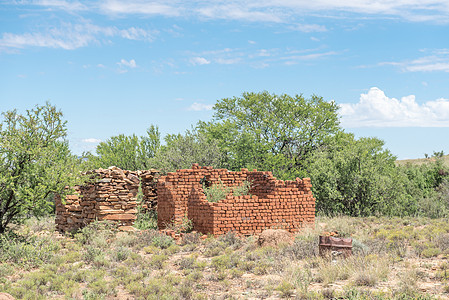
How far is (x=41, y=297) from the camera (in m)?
8.12

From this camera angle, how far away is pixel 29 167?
1175 centimetres

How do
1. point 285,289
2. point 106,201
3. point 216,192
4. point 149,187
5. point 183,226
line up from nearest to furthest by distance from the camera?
1. point 285,289
2. point 183,226
3. point 216,192
4. point 106,201
5. point 149,187

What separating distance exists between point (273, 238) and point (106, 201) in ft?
21.3

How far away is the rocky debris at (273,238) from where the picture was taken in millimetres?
11953

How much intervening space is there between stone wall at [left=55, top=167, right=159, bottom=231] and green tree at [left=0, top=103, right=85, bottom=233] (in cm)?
253

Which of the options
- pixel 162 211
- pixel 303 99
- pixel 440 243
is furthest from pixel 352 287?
pixel 303 99

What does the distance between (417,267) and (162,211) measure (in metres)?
9.53

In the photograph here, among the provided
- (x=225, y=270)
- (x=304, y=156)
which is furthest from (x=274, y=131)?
(x=225, y=270)

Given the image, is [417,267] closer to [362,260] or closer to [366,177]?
[362,260]

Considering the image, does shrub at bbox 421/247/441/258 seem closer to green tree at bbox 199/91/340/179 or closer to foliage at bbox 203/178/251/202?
foliage at bbox 203/178/251/202

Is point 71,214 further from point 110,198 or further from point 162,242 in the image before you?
point 162,242

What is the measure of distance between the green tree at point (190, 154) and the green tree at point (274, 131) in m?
1.99

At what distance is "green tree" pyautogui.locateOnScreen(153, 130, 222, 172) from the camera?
22938 mm

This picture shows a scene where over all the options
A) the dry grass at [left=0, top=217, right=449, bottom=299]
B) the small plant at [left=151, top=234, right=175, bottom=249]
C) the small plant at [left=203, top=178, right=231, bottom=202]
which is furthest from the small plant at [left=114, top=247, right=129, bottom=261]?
the small plant at [left=203, top=178, right=231, bottom=202]
